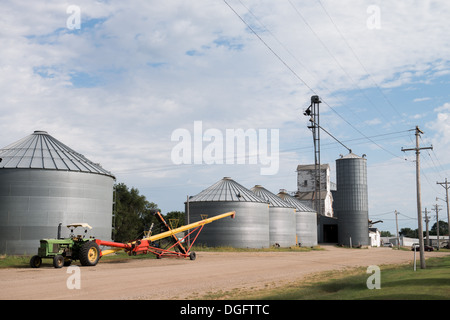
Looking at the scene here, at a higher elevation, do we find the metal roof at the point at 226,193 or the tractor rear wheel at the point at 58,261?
the metal roof at the point at 226,193

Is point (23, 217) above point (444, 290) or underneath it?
above

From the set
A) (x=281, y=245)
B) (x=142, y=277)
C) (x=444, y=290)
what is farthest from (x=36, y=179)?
(x=281, y=245)

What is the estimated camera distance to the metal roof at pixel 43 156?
35.3m

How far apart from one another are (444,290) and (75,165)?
30.3 m

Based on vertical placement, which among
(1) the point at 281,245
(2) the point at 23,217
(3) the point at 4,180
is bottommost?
(1) the point at 281,245

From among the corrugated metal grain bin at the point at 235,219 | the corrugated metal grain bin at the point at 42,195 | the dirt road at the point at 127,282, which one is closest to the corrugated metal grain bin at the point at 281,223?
the corrugated metal grain bin at the point at 235,219

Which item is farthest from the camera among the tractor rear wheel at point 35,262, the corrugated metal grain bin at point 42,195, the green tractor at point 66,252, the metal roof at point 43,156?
the metal roof at point 43,156

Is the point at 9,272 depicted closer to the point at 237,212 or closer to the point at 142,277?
the point at 142,277

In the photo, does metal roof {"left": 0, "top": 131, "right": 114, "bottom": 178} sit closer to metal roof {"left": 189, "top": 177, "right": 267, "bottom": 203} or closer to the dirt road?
the dirt road

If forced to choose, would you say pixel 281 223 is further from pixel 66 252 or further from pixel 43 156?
pixel 66 252

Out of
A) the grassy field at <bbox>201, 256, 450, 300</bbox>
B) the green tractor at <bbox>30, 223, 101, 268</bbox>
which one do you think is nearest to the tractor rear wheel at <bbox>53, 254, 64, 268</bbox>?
the green tractor at <bbox>30, 223, 101, 268</bbox>

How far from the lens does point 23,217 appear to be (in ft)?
111

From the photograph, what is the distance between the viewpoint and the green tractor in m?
26.0

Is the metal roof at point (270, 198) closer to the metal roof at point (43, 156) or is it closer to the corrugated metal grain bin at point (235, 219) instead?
the corrugated metal grain bin at point (235, 219)
